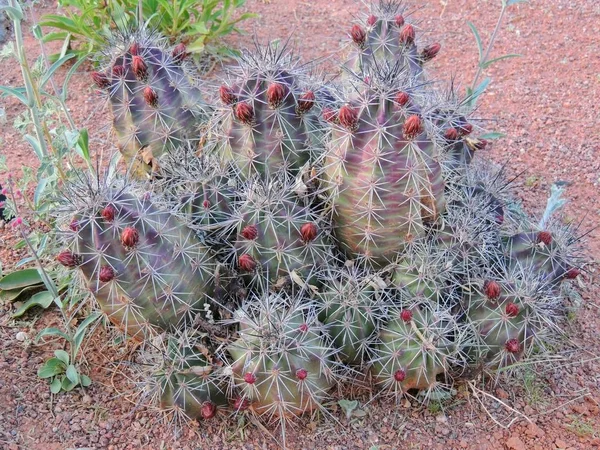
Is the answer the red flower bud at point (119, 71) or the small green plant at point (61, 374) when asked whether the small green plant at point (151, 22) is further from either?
the small green plant at point (61, 374)

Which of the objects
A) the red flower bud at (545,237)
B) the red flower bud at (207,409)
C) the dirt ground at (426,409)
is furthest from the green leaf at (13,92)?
the red flower bud at (545,237)

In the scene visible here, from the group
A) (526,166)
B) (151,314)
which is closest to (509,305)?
(151,314)

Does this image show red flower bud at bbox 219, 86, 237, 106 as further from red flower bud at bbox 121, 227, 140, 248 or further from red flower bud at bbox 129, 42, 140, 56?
red flower bud at bbox 121, 227, 140, 248

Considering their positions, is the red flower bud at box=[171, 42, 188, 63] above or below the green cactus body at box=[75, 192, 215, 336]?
above

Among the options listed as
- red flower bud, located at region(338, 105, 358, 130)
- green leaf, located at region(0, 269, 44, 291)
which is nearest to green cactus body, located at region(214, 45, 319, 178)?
red flower bud, located at region(338, 105, 358, 130)

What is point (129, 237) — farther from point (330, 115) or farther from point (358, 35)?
point (358, 35)

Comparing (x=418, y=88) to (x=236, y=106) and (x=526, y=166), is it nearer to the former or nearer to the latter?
(x=236, y=106)
